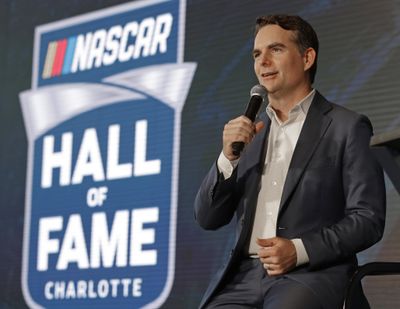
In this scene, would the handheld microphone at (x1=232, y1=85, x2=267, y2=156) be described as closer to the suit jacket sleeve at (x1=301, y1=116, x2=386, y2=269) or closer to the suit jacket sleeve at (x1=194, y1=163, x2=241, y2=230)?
the suit jacket sleeve at (x1=194, y1=163, x2=241, y2=230)

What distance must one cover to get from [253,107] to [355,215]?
1.13 feet

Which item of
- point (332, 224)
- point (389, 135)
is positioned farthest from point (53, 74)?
point (389, 135)

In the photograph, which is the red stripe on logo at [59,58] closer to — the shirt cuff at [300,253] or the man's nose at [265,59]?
the man's nose at [265,59]

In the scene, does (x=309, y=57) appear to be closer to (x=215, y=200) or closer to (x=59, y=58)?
(x=215, y=200)

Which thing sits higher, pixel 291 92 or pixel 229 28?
pixel 229 28

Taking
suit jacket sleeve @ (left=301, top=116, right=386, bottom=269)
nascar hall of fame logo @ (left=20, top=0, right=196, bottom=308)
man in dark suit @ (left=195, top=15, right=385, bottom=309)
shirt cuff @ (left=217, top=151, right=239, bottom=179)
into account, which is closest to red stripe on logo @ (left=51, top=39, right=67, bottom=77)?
nascar hall of fame logo @ (left=20, top=0, right=196, bottom=308)

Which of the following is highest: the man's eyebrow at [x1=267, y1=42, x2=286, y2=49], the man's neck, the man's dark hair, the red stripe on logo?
the red stripe on logo

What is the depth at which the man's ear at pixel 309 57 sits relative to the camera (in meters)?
2.12

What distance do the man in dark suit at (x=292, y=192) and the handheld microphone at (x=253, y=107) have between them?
0.07 ft

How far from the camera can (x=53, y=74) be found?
4.05 meters

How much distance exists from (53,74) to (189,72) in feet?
2.73

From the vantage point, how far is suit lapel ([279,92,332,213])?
1.98 metres

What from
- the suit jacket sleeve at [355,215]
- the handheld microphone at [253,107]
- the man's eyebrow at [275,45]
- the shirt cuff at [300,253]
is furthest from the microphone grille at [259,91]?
the shirt cuff at [300,253]

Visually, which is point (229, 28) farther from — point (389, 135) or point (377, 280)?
point (389, 135)
